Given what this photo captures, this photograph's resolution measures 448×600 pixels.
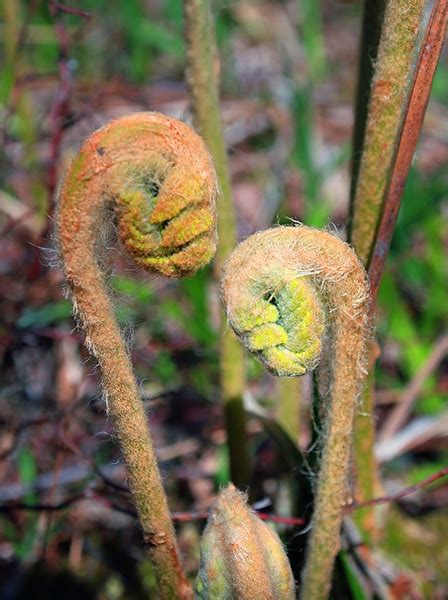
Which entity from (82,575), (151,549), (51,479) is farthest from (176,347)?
(151,549)

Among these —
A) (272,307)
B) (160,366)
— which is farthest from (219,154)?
(160,366)

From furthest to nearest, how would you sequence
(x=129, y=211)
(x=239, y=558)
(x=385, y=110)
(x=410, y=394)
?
(x=410, y=394) < (x=385, y=110) < (x=239, y=558) < (x=129, y=211)

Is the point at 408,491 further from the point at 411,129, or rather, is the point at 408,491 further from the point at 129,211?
the point at 129,211

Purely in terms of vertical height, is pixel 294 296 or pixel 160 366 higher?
pixel 294 296

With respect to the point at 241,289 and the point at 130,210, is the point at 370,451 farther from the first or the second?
the point at 130,210

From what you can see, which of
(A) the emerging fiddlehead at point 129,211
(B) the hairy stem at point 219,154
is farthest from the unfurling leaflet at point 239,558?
(B) the hairy stem at point 219,154

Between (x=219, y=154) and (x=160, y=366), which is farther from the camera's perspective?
(x=160, y=366)

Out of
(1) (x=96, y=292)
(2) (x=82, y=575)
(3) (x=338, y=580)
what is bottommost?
(2) (x=82, y=575)

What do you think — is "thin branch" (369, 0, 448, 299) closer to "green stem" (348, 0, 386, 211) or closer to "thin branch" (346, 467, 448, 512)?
"green stem" (348, 0, 386, 211)
